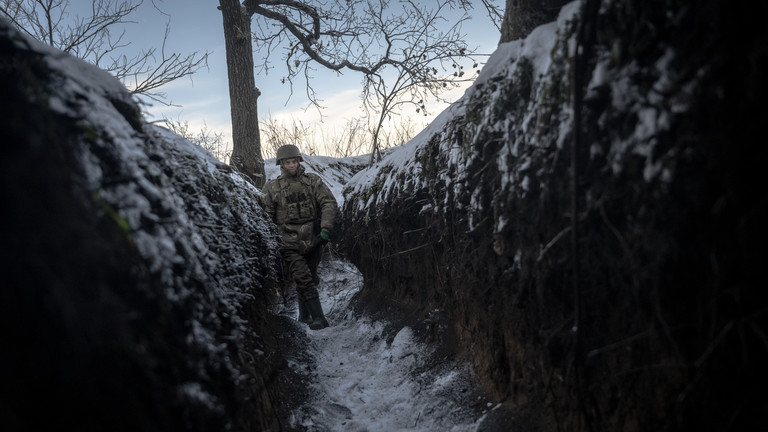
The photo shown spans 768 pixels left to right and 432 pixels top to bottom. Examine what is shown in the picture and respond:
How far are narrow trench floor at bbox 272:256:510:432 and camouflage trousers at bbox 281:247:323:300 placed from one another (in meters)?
0.42

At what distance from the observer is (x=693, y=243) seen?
150 centimetres

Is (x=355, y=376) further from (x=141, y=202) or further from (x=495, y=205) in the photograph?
(x=141, y=202)

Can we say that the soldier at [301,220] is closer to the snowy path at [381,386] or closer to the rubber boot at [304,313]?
the rubber boot at [304,313]

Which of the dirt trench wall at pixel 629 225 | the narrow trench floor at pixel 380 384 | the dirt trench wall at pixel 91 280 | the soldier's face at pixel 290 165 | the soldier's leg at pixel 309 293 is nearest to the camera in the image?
the dirt trench wall at pixel 91 280

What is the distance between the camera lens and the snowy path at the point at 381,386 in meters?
2.95

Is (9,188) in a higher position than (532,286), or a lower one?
higher

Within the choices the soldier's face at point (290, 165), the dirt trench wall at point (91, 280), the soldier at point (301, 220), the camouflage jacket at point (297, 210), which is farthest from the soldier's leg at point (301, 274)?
the dirt trench wall at point (91, 280)

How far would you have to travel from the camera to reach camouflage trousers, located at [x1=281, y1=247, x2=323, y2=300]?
5.36 metres

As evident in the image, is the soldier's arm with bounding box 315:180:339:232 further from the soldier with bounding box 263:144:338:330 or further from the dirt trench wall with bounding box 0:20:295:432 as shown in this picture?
the dirt trench wall with bounding box 0:20:295:432

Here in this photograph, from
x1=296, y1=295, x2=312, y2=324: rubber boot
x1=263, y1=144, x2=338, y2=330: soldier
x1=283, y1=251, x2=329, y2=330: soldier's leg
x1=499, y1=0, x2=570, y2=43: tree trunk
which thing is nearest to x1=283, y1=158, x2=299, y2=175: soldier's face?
x1=263, y1=144, x2=338, y2=330: soldier

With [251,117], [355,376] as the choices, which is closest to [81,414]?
[355,376]

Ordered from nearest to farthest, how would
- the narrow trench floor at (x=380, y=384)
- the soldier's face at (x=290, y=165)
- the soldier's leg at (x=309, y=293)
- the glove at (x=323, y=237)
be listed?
the narrow trench floor at (x=380, y=384) < the soldier's leg at (x=309, y=293) < the glove at (x=323, y=237) < the soldier's face at (x=290, y=165)

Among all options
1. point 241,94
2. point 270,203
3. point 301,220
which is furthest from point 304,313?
point 241,94

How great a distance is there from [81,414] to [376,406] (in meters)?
2.49
